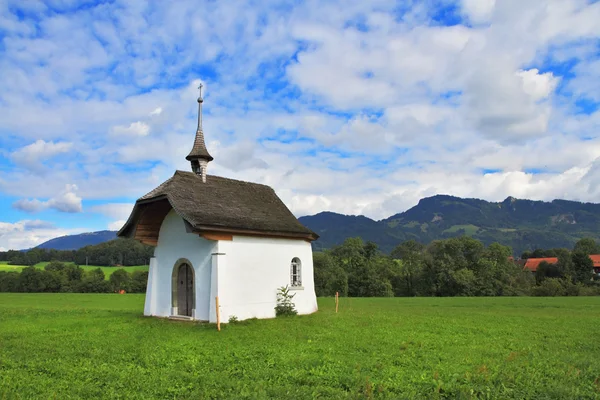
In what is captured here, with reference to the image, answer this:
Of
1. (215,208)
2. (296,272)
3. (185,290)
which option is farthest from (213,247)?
(296,272)

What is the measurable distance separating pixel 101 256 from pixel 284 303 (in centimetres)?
8034

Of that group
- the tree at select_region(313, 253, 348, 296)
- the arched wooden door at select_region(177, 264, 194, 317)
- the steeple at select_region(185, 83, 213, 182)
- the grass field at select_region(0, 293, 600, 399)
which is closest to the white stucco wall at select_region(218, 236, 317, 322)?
the grass field at select_region(0, 293, 600, 399)

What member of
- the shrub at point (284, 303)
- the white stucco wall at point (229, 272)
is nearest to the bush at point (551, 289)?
the white stucco wall at point (229, 272)

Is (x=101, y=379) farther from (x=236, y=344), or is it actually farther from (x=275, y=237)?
(x=275, y=237)

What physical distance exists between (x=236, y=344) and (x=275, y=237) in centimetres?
790

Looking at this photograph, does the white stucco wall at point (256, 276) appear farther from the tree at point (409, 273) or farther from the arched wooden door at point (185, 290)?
the tree at point (409, 273)

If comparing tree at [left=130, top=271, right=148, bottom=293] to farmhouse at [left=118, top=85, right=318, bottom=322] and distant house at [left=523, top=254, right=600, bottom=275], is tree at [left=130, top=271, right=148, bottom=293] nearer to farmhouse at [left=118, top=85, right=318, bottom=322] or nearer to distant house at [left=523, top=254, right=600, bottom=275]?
farmhouse at [left=118, top=85, right=318, bottom=322]

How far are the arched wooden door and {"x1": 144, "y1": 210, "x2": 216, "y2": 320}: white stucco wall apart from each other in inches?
16.2

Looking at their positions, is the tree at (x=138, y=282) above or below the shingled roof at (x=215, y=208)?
below

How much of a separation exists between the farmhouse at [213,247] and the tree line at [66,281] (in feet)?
152

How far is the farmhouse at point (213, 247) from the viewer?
56.4 ft

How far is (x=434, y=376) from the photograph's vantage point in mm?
8406

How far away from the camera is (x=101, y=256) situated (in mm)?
88500

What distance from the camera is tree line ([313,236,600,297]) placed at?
57.3 metres
